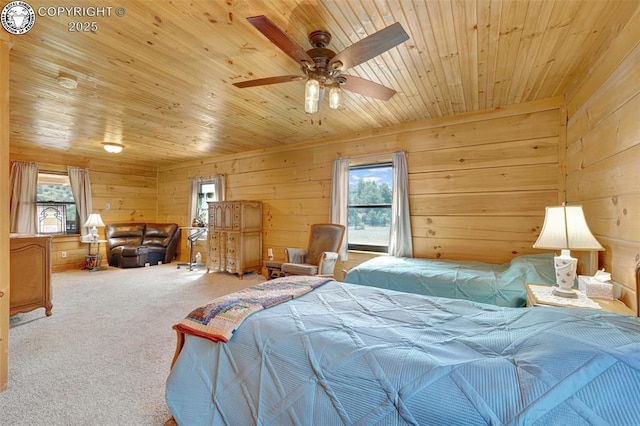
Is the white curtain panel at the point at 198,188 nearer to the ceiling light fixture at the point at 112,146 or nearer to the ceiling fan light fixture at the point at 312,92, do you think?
the ceiling light fixture at the point at 112,146

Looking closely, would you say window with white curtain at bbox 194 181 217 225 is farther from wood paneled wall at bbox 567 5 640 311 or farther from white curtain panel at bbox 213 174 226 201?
wood paneled wall at bbox 567 5 640 311

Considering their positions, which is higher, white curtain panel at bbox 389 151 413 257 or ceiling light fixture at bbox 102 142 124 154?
ceiling light fixture at bbox 102 142 124 154

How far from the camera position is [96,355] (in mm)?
2381

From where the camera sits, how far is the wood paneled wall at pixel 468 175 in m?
3.25

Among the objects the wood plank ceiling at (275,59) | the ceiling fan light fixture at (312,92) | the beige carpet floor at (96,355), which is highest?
the wood plank ceiling at (275,59)

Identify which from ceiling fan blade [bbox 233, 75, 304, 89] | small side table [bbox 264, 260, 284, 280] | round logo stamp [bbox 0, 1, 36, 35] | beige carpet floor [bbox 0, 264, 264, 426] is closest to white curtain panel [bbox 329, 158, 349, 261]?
small side table [bbox 264, 260, 284, 280]

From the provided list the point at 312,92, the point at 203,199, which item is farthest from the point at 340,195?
the point at 203,199

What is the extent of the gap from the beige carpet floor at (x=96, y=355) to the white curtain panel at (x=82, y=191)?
2.19 metres

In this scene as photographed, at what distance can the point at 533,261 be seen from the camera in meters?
2.60

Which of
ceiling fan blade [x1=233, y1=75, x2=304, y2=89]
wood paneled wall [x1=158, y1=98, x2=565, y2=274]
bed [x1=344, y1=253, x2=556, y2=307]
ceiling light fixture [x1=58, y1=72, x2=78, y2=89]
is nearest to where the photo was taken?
ceiling fan blade [x1=233, y1=75, x2=304, y2=89]

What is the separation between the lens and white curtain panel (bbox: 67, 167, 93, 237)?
19.8 feet

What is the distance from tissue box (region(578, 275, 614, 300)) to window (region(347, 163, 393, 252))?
257 cm

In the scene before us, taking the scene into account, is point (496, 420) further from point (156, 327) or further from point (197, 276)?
point (197, 276)

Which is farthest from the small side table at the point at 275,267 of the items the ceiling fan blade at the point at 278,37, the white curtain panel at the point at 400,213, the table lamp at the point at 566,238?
the table lamp at the point at 566,238
